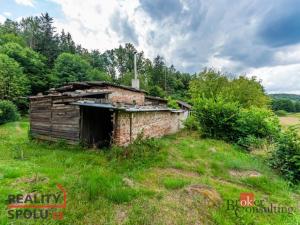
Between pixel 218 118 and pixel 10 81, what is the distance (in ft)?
88.3

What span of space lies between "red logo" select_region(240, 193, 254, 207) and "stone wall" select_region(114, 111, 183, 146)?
17.5 feet

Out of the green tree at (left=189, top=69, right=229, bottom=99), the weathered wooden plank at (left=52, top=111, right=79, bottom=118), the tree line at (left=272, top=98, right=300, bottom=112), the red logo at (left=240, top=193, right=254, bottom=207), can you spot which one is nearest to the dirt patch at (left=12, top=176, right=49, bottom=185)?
the weathered wooden plank at (left=52, top=111, right=79, bottom=118)

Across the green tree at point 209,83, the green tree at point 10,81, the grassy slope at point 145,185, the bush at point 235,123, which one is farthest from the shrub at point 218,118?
the green tree at point 10,81

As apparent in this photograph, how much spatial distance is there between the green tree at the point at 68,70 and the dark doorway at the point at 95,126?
23336mm

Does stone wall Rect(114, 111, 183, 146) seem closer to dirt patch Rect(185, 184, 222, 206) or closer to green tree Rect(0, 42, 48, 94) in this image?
dirt patch Rect(185, 184, 222, 206)

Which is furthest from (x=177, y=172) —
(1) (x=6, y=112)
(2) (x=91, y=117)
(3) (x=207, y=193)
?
(1) (x=6, y=112)

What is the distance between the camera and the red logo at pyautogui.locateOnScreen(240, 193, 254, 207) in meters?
4.62

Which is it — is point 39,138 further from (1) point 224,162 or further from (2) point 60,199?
(1) point 224,162

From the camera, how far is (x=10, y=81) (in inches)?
971

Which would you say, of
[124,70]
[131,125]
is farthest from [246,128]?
[124,70]

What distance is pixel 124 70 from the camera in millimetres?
51156

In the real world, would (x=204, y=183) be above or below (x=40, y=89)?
below

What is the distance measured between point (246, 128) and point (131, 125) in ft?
26.0

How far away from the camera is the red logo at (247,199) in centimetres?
462
